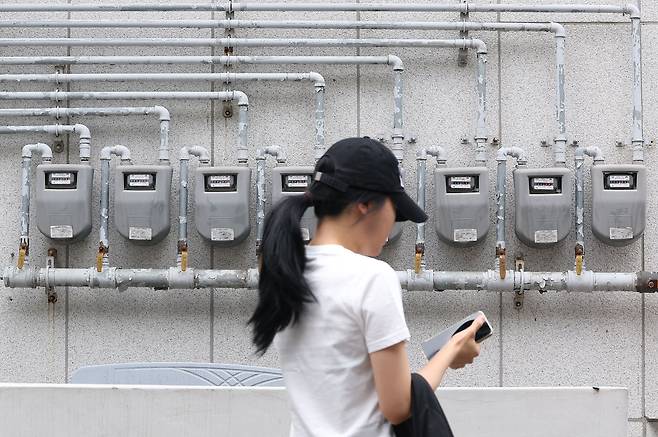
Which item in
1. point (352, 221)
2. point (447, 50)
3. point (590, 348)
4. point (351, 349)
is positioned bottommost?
point (590, 348)

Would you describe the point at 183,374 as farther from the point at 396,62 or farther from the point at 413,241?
the point at 396,62

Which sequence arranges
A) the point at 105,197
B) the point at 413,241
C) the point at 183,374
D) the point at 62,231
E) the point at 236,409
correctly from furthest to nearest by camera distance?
the point at 413,241
the point at 105,197
the point at 62,231
the point at 183,374
the point at 236,409

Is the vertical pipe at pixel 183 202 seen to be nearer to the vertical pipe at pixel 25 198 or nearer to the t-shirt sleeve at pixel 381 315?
the vertical pipe at pixel 25 198

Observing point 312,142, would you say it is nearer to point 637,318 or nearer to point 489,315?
point 489,315

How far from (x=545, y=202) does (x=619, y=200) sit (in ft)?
1.22

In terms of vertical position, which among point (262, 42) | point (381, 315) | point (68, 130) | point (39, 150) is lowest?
point (381, 315)

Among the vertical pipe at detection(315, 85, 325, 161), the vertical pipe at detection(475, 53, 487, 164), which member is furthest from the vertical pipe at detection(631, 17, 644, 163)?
the vertical pipe at detection(315, 85, 325, 161)

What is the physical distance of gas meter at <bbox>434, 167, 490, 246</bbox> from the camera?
4.95 metres

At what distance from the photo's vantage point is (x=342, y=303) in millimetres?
1951

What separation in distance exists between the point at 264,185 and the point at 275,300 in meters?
3.13

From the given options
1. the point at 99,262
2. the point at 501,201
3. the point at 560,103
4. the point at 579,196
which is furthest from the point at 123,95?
the point at 579,196

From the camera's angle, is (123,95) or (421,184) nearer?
(421,184)

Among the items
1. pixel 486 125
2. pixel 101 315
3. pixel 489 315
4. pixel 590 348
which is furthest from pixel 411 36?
pixel 101 315

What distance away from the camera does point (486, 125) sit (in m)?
5.27
